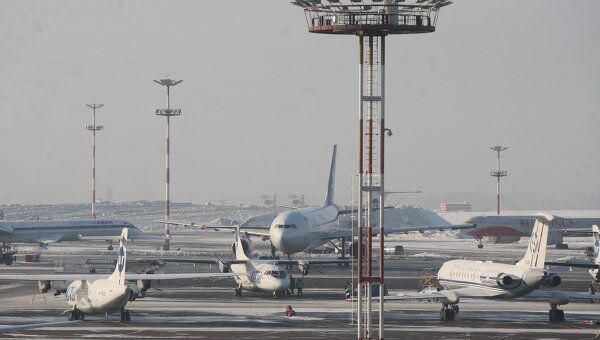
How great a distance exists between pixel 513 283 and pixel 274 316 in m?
15.0

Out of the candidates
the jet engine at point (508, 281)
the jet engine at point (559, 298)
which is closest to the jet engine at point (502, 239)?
the jet engine at point (559, 298)

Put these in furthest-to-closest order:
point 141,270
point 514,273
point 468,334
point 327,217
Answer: point 327,217
point 141,270
point 514,273
point 468,334

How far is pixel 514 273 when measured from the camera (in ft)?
227

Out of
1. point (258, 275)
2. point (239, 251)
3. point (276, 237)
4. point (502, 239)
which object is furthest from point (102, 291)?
point (502, 239)

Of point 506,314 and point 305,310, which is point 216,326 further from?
point 506,314

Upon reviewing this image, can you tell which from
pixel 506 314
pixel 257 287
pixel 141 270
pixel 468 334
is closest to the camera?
pixel 468 334

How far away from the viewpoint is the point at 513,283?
6862 cm

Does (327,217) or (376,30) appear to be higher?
(376,30)

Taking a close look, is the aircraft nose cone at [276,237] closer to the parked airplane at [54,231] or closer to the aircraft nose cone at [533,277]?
the aircraft nose cone at [533,277]

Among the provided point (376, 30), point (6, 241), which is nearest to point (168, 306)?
point (376, 30)

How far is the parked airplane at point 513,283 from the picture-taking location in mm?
68188

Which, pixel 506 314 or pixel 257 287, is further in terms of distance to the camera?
pixel 257 287

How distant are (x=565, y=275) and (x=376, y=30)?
223 ft

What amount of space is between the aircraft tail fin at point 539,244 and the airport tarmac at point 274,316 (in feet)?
12.1
